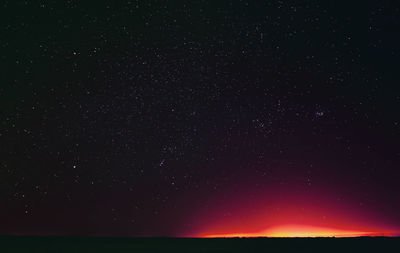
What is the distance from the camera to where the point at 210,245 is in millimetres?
10953

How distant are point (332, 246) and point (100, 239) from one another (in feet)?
21.8

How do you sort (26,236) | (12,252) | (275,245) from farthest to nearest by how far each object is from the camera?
(26,236), (275,245), (12,252)

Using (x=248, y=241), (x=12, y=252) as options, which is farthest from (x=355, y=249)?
(x=12, y=252)

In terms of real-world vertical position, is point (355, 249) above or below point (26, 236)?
below

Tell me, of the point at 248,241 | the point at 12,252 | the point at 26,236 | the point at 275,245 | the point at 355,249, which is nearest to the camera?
the point at 12,252

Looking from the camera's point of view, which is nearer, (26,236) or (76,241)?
(76,241)

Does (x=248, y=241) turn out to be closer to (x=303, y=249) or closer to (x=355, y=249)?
(x=303, y=249)

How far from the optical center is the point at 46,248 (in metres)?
10.2

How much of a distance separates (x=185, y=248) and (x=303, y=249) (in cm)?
294

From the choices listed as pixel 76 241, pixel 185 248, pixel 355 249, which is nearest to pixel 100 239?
pixel 76 241

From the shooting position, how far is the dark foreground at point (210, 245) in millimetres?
10039

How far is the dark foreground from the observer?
395 inches

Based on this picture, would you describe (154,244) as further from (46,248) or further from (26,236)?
(26,236)

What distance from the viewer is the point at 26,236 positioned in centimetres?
1297
